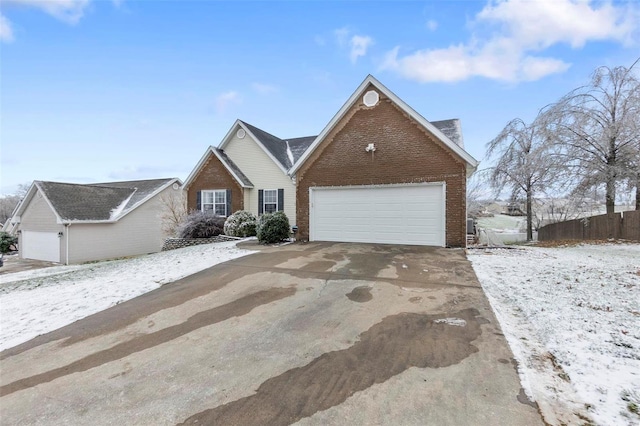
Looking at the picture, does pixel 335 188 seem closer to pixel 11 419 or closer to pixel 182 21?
pixel 182 21

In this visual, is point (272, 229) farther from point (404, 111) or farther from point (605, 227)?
point (605, 227)

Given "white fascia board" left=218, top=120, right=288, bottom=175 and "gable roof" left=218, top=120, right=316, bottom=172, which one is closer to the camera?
"white fascia board" left=218, top=120, right=288, bottom=175

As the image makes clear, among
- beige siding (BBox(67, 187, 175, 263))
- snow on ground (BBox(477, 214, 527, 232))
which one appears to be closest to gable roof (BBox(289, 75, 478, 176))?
beige siding (BBox(67, 187, 175, 263))

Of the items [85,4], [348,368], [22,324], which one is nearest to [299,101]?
[85,4]

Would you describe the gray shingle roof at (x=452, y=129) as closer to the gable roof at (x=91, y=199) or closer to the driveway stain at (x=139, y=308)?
the driveway stain at (x=139, y=308)

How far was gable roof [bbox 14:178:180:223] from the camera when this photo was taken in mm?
19945

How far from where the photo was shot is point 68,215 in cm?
1953

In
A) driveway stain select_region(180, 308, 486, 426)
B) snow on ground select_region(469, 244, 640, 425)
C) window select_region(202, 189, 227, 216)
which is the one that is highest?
window select_region(202, 189, 227, 216)

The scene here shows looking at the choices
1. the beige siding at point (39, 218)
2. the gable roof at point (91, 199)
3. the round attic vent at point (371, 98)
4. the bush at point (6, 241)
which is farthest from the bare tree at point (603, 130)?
the bush at point (6, 241)

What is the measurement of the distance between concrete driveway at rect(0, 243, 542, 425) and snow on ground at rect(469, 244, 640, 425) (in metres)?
0.26

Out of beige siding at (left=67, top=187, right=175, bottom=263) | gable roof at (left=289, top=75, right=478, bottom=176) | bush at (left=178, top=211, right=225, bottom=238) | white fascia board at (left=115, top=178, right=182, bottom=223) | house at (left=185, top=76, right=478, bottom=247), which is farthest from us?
white fascia board at (left=115, top=178, right=182, bottom=223)

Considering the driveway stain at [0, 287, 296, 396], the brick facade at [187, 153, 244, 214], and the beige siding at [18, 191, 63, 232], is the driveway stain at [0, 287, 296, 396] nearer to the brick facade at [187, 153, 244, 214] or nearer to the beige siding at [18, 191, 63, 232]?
the brick facade at [187, 153, 244, 214]

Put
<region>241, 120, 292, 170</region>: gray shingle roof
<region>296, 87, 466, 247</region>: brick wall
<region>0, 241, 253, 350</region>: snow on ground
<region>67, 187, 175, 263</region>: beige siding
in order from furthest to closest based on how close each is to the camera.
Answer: <region>67, 187, 175, 263</region>: beige siding → <region>241, 120, 292, 170</region>: gray shingle roof → <region>296, 87, 466, 247</region>: brick wall → <region>0, 241, 253, 350</region>: snow on ground

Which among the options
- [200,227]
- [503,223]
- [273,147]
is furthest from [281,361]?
[503,223]
